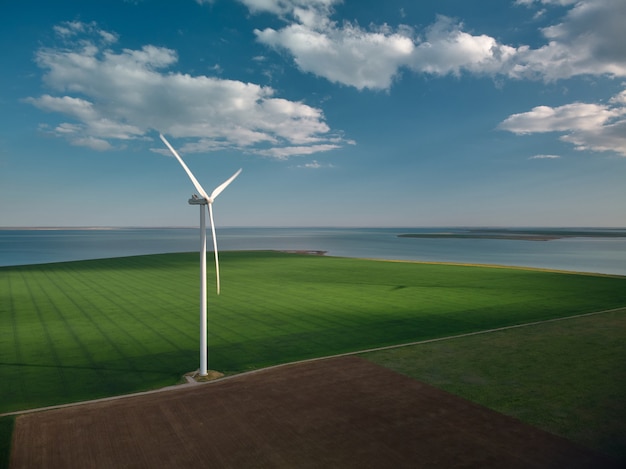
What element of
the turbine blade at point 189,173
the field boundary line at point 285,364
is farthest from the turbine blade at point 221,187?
the field boundary line at point 285,364

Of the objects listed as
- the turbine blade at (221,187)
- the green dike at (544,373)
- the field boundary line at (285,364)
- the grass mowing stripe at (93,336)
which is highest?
the turbine blade at (221,187)

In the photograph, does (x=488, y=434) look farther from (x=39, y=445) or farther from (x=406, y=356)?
(x=39, y=445)

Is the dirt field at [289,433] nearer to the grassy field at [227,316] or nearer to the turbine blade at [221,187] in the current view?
the grassy field at [227,316]

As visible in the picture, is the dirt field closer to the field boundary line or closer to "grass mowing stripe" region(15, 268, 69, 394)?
the field boundary line

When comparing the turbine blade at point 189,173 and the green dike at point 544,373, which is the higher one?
the turbine blade at point 189,173

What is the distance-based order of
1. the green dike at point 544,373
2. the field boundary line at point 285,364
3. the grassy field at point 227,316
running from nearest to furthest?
the green dike at point 544,373 → the field boundary line at point 285,364 → the grassy field at point 227,316

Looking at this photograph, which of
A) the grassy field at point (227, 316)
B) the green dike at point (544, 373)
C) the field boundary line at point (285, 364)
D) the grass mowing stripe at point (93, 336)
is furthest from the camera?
the grass mowing stripe at point (93, 336)

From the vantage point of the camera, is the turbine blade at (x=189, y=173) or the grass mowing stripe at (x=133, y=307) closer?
Answer: the turbine blade at (x=189, y=173)
